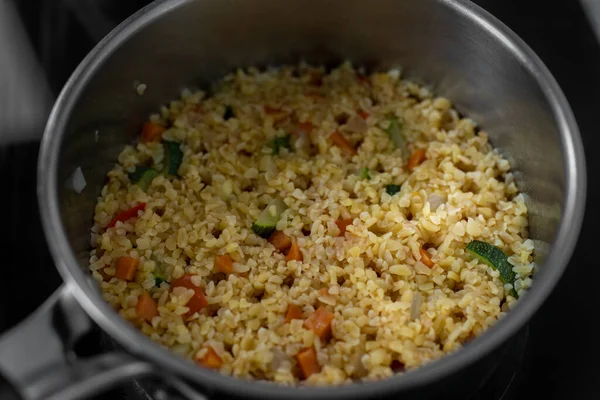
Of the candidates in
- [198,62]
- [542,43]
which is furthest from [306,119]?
[542,43]

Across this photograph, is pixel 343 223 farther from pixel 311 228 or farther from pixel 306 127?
pixel 306 127

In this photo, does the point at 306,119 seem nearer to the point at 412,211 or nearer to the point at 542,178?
the point at 412,211

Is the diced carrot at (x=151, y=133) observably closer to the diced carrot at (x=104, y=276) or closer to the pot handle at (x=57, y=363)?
the diced carrot at (x=104, y=276)

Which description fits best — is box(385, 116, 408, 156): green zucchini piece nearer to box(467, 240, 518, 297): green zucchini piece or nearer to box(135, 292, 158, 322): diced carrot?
box(467, 240, 518, 297): green zucchini piece

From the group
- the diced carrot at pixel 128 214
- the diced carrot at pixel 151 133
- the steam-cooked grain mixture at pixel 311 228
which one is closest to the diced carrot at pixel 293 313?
the steam-cooked grain mixture at pixel 311 228

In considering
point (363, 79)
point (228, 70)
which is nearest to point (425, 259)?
point (363, 79)

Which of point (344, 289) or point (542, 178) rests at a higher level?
point (542, 178)

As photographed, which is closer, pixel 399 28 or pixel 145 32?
pixel 145 32
